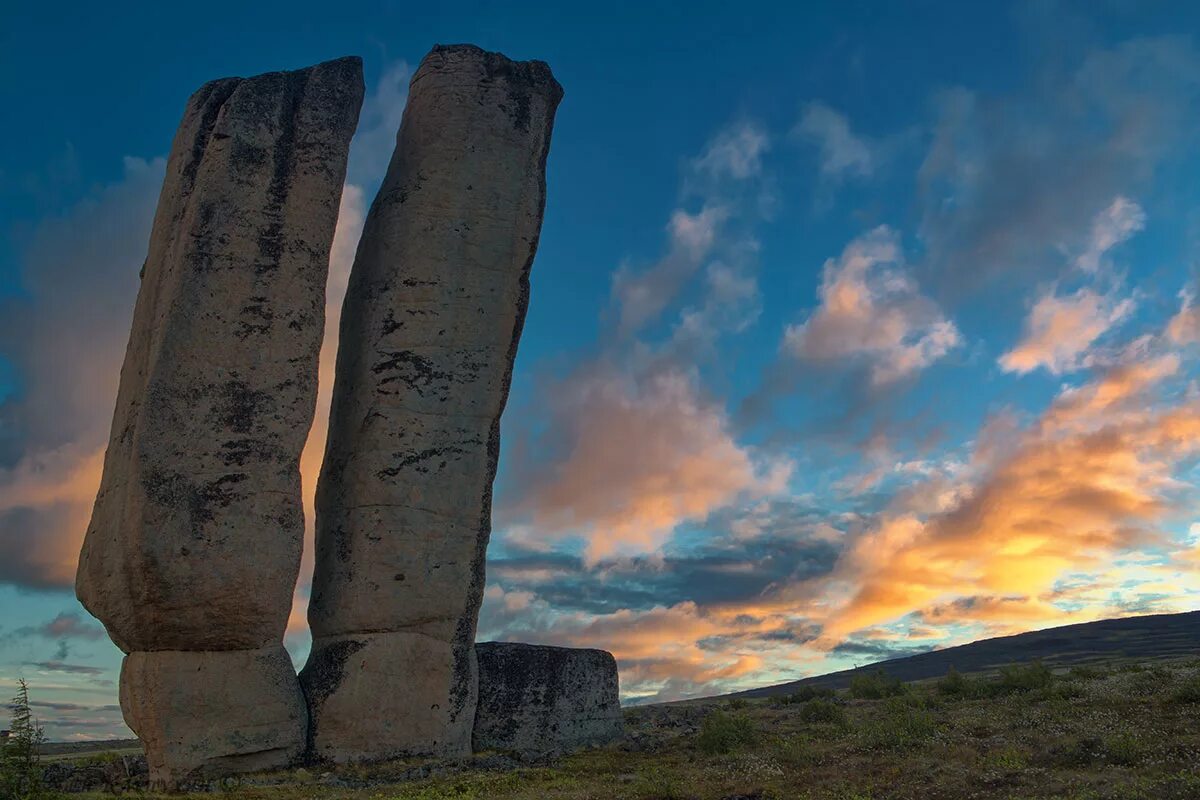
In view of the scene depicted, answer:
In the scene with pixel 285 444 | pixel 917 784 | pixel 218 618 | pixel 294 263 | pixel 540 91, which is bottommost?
pixel 917 784

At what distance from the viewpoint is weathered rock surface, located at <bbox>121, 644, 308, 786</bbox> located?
12.4 metres

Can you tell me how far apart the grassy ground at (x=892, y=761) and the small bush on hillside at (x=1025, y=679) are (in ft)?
2.33

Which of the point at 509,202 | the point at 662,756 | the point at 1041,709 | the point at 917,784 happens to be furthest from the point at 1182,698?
the point at 509,202

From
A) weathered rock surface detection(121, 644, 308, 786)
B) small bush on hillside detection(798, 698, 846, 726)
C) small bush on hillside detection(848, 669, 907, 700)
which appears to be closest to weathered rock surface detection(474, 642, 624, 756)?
weathered rock surface detection(121, 644, 308, 786)

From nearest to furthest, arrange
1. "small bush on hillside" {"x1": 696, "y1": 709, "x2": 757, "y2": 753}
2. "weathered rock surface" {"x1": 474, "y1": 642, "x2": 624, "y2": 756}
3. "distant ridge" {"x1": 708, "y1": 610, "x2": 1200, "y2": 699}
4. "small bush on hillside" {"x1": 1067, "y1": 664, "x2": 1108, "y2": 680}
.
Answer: "small bush on hillside" {"x1": 696, "y1": 709, "x2": 757, "y2": 753} → "weathered rock surface" {"x1": 474, "y1": 642, "x2": 624, "y2": 756} → "small bush on hillside" {"x1": 1067, "y1": 664, "x2": 1108, "y2": 680} → "distant ridge" {"x1": 708, "y1": 610, "x2": 1200, "y2": 699}

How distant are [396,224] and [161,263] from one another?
11.9ft

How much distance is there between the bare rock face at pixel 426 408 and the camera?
555 inches

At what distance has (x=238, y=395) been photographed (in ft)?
43.5

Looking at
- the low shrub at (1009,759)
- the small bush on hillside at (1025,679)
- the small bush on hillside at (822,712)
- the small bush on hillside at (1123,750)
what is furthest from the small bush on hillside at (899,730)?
the small bush on hillside at (1025,679)

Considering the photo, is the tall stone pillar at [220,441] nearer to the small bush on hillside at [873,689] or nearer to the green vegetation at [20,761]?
the green vegetation at [20,761]

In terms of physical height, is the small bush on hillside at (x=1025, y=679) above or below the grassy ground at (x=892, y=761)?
above

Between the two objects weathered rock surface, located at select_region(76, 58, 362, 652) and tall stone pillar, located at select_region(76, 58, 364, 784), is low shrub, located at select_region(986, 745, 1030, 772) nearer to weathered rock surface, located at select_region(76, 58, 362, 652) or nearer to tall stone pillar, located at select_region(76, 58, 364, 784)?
tall stone pillar, located at select_region(76, 58, 364, 784)

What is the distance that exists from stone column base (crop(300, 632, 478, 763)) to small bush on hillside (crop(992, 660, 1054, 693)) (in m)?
11.1

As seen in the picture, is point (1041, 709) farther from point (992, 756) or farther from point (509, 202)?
point (509, 202)
